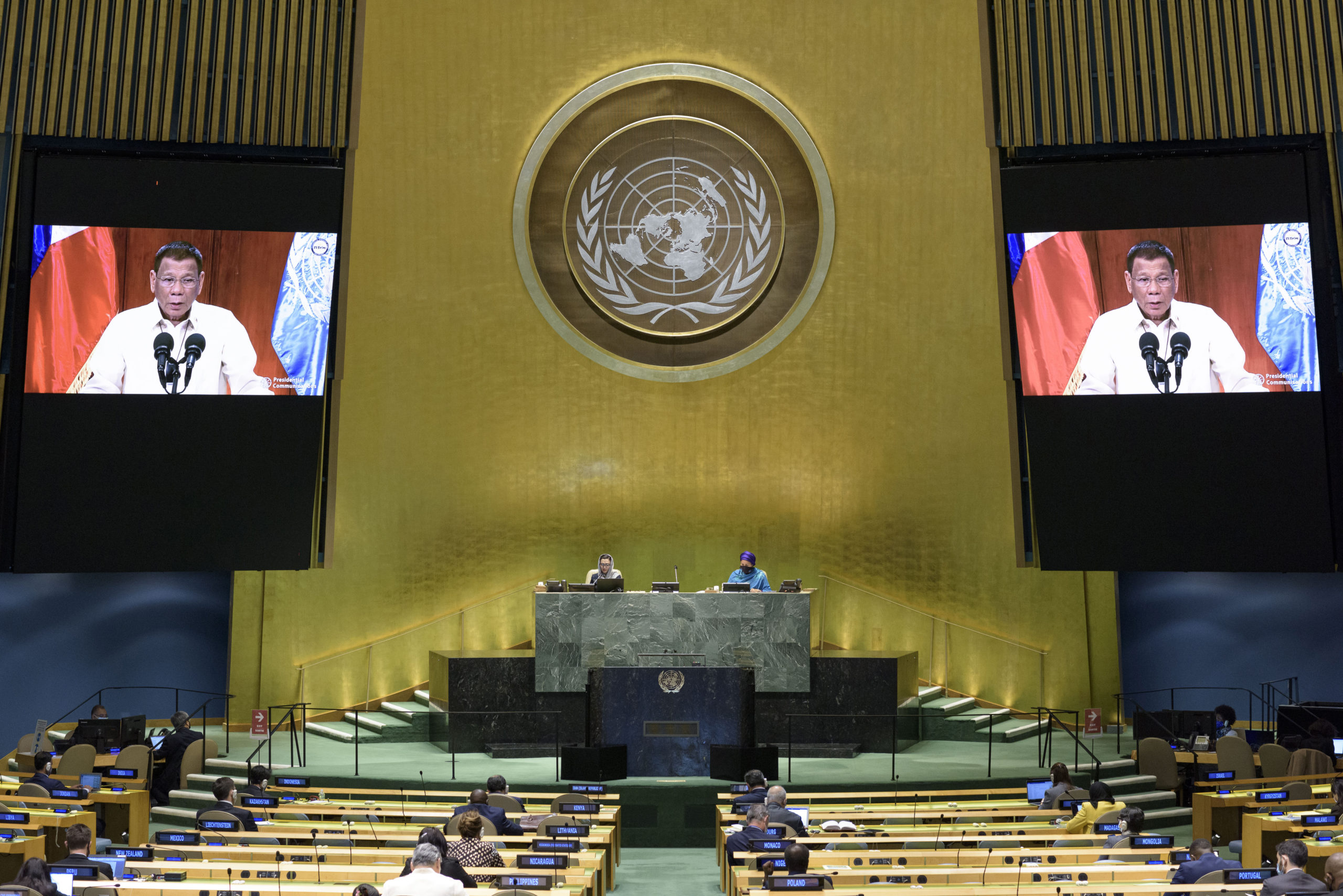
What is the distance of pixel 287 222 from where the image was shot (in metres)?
13.4

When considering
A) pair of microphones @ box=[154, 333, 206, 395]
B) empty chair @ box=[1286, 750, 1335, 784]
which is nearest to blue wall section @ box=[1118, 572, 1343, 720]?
empty chair @ box=[1286, 750, 1335, 784]

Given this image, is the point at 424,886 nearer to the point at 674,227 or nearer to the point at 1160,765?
the point at 1160,765

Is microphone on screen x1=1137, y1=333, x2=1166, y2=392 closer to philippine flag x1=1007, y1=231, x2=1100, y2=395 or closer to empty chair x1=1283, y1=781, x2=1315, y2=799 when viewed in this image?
philippine flag x1=1007, y1=231, x2=1100, y2=395

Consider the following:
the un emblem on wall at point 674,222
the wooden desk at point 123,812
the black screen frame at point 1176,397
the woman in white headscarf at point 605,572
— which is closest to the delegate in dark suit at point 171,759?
the wooden desk at point 123,812

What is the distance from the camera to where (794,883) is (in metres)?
6.22

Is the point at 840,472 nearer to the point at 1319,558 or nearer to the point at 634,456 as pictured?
the point at 634,456

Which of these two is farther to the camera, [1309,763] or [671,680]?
[671,680]

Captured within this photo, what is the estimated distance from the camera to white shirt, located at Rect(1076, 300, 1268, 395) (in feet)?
42.4

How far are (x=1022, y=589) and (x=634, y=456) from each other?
4534 mm

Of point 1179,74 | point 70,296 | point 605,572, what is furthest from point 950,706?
point 70,296

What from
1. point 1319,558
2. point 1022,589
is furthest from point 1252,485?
point 1022,589

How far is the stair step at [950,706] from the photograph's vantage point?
1405cm

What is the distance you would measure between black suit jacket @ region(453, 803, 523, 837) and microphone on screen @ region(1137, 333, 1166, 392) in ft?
25.4

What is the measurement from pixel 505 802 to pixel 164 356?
649 cm
